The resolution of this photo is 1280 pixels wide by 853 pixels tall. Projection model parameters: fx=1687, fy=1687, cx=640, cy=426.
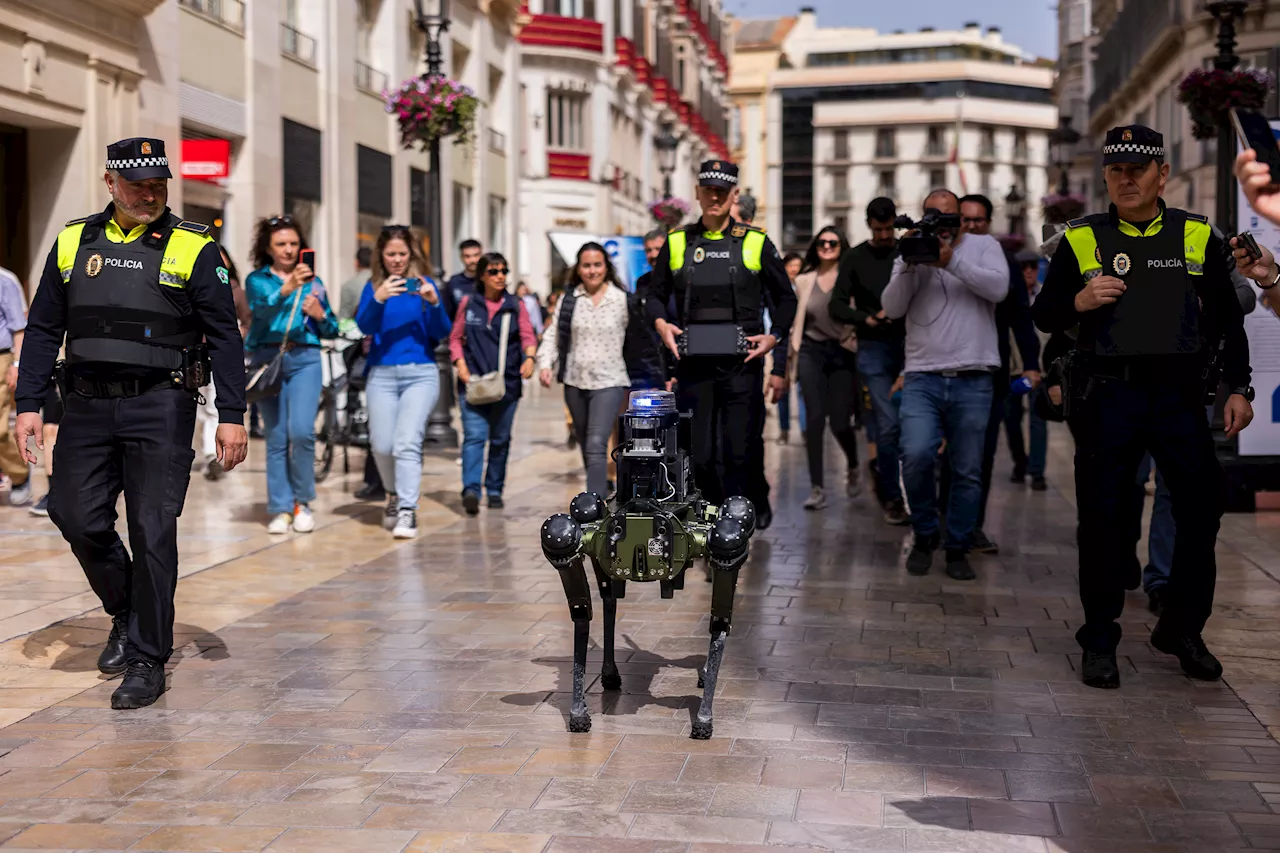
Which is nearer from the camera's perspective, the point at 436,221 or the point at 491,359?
the point at 491,359

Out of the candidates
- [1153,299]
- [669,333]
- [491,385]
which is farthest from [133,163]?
[491,385]

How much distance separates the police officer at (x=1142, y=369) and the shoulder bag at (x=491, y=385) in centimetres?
584

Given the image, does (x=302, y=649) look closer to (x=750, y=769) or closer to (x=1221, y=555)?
(x=750, y=769)

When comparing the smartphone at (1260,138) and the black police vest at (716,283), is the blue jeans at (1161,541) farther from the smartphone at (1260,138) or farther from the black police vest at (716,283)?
the smartphone at (1260,138)

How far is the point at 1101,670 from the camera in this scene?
6.20 meters

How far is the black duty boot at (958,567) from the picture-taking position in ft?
28.5

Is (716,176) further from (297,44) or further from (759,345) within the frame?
(297,44)

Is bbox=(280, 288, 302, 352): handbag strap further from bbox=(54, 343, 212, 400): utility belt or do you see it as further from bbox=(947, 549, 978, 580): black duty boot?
bbox=(947, 549, 978, 580): black duty boot

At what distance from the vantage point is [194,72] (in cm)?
1950

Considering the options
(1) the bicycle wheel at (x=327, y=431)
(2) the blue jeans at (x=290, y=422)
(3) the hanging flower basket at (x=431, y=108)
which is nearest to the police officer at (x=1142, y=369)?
(2) the blue jeans at (x=290, y=422)

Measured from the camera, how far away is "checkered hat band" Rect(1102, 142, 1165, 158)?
6133mm

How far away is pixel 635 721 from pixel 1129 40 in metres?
42.5

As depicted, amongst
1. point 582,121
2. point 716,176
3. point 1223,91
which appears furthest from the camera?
point 582,121

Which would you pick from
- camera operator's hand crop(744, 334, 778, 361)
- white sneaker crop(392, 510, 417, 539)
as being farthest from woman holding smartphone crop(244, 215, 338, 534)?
camera operator's hand crop(744, 334, 778, 361)
